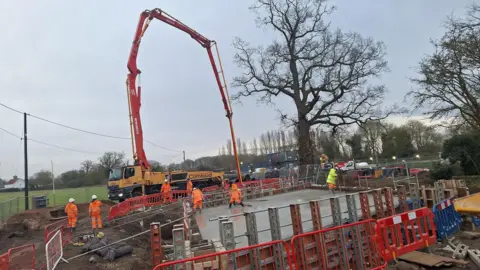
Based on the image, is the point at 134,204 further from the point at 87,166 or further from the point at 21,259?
the point at 87,166

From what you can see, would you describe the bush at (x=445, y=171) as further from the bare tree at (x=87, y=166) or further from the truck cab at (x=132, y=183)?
the bare tree at (x=87, y=166)

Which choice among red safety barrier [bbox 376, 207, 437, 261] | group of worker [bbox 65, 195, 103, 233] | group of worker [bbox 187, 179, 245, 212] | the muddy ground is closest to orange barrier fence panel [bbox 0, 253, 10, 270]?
the muddy ground

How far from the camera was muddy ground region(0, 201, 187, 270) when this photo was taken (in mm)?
8646

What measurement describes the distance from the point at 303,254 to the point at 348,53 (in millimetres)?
26911

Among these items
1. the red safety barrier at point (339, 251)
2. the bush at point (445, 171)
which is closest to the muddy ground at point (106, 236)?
the red safety barrier at point (339, 251)

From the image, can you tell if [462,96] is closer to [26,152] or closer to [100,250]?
[100,250]

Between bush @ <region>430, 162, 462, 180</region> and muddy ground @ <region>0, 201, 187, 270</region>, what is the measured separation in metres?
18.4

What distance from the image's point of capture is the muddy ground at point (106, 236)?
340 inches

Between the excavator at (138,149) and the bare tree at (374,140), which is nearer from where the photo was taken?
the excavator at (138,149)

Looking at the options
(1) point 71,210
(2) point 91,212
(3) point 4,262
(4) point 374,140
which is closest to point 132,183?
(1) point 71,210

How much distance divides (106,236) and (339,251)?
851 cm

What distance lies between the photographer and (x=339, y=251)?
275 inches

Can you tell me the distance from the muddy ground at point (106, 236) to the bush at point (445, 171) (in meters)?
18.4

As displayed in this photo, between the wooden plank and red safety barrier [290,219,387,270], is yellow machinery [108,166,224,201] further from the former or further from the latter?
the wooden plank
